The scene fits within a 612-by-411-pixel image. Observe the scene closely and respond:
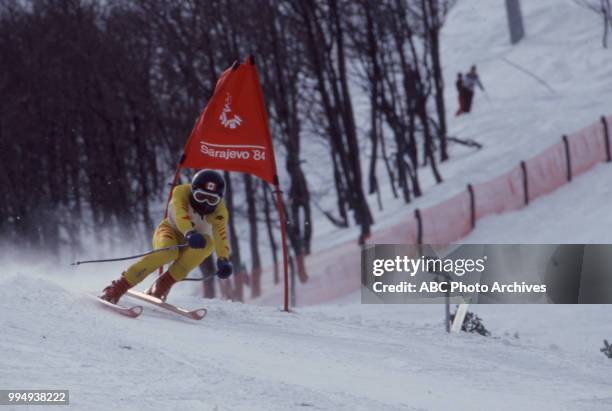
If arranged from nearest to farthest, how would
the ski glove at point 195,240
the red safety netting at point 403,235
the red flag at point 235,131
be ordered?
the ski glove at point 195,240, the red flag at point 235,131, the red safety netting at point 403,235

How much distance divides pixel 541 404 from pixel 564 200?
54.2 ft

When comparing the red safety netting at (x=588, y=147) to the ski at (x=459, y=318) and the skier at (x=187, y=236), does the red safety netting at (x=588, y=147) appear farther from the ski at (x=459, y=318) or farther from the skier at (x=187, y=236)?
the skier at (x=187, y=236)

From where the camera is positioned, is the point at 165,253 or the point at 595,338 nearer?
the point at 165,253

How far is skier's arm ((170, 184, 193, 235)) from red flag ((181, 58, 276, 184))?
5.18 feet

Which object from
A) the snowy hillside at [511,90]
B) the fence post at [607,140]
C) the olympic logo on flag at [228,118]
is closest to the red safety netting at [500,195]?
the fence post at [607,140]

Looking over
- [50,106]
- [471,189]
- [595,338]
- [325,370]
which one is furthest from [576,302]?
[50,106]

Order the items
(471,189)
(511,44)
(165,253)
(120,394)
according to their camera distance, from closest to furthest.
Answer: (120,394) < (165,253) < (471,189) < (511,44)

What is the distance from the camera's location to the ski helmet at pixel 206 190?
10531mm

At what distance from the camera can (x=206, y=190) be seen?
1054 centimetres

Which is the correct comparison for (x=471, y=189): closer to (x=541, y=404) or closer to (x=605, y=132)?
(x=605, y=132)

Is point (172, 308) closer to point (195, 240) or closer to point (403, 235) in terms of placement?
point (195, 240)

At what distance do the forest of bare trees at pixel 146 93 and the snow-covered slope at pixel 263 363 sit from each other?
14.2 metres

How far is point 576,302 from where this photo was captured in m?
16.1

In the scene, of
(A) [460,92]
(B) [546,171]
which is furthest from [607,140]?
(A) [460,92]
